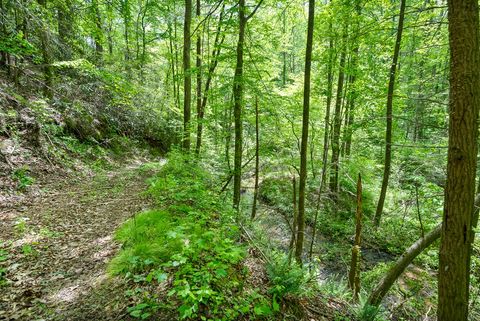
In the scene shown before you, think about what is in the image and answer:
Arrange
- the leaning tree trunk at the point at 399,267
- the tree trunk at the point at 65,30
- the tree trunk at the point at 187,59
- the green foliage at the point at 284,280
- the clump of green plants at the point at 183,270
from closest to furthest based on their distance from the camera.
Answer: the clump of green plants at the point at 183,270 → the green foliage at the point at 284,280 → the leaning tree trunk at the point at 399,267 → the tree trunk at the point at 187,59 → the tree trunk at the point at 65,30

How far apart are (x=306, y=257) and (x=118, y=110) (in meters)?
11.1

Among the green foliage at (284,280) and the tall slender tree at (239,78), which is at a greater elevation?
the tall slender tree at (239,78)

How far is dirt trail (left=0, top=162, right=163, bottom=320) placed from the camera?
110 inches

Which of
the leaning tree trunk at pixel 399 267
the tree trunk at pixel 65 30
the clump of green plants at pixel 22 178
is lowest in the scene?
the leaning tree trunk at pixel 399 267

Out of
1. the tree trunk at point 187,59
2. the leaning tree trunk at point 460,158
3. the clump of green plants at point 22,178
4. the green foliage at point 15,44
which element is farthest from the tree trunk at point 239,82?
the clump of green plants at point 22,178

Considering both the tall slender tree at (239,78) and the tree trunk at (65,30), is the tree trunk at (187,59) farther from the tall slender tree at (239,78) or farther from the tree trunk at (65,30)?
the tree trunk at (65,30)

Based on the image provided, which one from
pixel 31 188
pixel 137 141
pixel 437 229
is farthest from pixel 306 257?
pixel 137 141

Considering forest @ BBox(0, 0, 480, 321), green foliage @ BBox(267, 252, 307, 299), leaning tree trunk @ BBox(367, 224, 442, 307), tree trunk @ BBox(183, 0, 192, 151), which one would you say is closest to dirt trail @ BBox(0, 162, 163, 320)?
forest @ BBox(0, 0, 480, 321)

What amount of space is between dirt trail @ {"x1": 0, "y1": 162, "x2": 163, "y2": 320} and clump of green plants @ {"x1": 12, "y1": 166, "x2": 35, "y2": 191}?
34cm

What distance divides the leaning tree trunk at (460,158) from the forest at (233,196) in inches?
0.5

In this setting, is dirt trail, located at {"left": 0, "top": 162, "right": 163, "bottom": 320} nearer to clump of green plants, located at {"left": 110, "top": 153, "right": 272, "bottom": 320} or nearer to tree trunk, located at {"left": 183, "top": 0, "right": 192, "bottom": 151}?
clump of green plants, located at {"left": 110, "top": 153, "right": 272, "bottom": 320}

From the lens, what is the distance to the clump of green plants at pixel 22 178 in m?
6.03

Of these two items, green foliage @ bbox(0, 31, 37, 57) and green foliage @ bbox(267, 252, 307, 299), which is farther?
green foliage @ bbox(0, 31, 37, 57)

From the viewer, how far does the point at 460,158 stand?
2.62 meters
